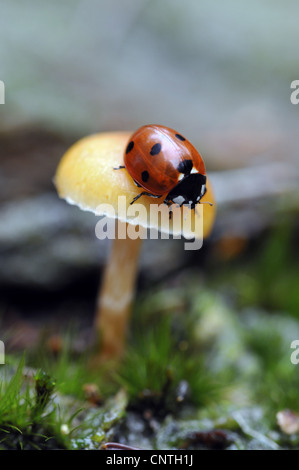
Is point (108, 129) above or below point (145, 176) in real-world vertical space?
above

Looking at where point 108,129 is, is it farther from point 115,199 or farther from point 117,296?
point 115,199

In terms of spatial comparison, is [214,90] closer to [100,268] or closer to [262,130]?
[262,130]

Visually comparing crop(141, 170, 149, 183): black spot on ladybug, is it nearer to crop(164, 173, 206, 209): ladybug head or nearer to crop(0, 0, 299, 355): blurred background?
crop(164, 173, 206, 209): ladybug head

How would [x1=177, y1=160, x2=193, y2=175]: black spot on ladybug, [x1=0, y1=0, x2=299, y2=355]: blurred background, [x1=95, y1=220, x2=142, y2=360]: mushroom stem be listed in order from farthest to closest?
1. [x1=0, y1=0, x2=299, y2=355]: blurred background
2. [x1=95, y1=220, x2=142, y2=360]: mushroom stem
3. [x1=177, y1=160, x2=193, y2=175]: black spot on ladybug

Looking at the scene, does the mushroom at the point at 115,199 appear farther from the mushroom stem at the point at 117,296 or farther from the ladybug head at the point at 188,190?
the ladybug head at the point at 188,190

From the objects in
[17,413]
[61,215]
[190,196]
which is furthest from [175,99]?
[17,413]

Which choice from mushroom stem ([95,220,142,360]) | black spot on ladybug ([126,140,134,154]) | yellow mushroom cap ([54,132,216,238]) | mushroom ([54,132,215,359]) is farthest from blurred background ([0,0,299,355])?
black spot on ladybug ([126,140,134,154])

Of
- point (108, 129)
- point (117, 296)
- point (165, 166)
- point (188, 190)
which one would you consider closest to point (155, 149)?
point (165, 166)

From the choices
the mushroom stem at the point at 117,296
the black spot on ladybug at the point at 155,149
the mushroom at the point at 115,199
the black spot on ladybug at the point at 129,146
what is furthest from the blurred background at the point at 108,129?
the black spot on ladybug at the point at 155,149
